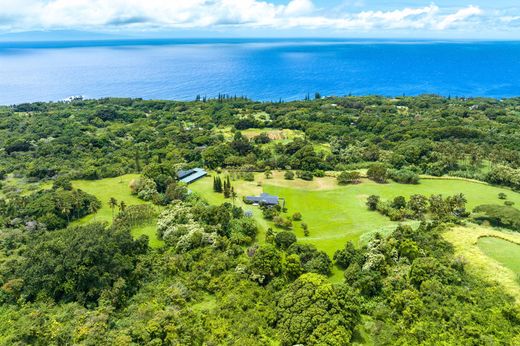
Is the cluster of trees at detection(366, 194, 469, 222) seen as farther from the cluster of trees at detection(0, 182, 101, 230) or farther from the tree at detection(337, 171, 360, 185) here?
the cluster of trees at detection(0, 182, 101, 230)

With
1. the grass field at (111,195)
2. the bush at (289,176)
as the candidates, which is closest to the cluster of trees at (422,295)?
the grass field at (111,195)

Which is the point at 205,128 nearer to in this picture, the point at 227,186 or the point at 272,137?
the point at 272,137

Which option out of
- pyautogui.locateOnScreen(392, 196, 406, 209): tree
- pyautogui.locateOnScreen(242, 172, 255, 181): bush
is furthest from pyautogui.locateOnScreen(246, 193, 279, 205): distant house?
pyautogui.locateOnScreen(392, 196, 406, 209): tree

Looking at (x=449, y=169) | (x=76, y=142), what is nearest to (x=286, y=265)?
(x=449, y=169)

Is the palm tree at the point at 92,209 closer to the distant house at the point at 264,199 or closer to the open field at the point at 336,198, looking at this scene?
the open field at the point at 336,198

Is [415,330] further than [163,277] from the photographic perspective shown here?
No
